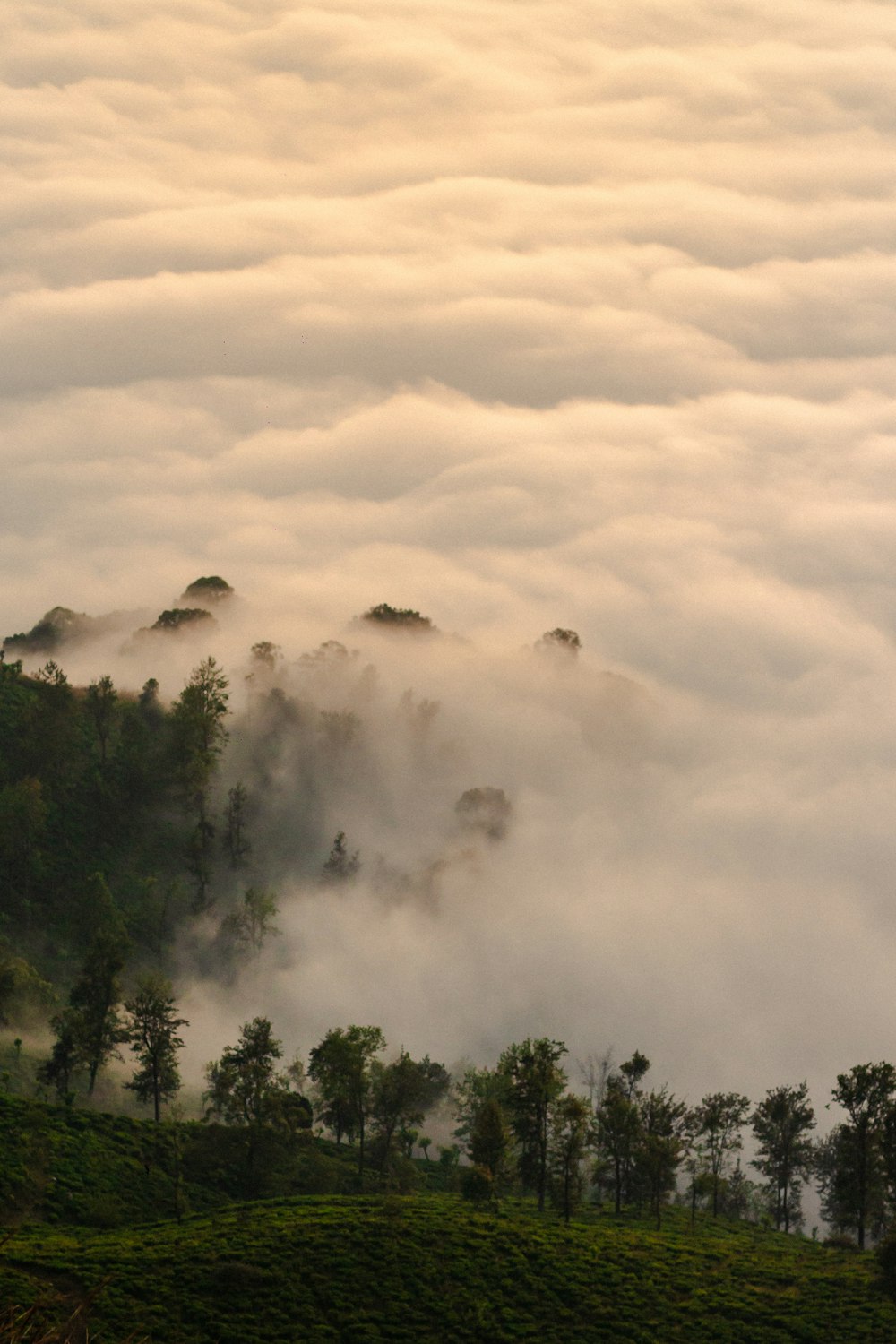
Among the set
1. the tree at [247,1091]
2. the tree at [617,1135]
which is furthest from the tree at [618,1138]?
the tree at [247,1091]

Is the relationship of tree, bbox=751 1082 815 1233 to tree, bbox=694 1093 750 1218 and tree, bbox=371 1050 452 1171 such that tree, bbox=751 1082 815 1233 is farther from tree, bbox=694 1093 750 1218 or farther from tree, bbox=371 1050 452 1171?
tree, bbox=371 1050 452 1171

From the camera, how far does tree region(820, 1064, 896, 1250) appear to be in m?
132

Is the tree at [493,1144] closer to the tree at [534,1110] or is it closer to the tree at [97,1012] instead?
the tree at [534,1110]

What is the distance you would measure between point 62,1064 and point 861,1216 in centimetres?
8240

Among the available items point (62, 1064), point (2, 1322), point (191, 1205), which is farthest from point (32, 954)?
point (2, 1322)

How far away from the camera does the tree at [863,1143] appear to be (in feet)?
434

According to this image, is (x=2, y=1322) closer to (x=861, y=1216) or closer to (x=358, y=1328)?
(x=358, y=1328)

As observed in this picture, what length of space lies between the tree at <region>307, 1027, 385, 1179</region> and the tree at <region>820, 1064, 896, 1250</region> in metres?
47.1

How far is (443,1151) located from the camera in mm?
172000

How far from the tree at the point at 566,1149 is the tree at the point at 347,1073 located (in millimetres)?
20980

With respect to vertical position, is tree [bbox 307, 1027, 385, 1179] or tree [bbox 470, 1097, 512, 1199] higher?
tree [bbox 307, 1027, 385, 1179]

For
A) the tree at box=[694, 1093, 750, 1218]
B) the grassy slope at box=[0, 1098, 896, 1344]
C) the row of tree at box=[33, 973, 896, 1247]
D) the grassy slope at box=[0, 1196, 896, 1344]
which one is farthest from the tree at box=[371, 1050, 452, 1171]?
the tree at box=[694, 1093, 750, 1218]

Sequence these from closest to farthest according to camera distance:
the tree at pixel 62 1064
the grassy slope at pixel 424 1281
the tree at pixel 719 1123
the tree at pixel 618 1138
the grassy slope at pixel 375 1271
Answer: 1. the grassy slope at pixel 424 1281
2. the grassy slope at pixel 375 1271
3. the tree at pixel 618 1138
4. the tree at pixel 62 1064
5. the tree at pixel 719 1123

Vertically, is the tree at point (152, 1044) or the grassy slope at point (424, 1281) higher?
the tree at point (152, 1044)
